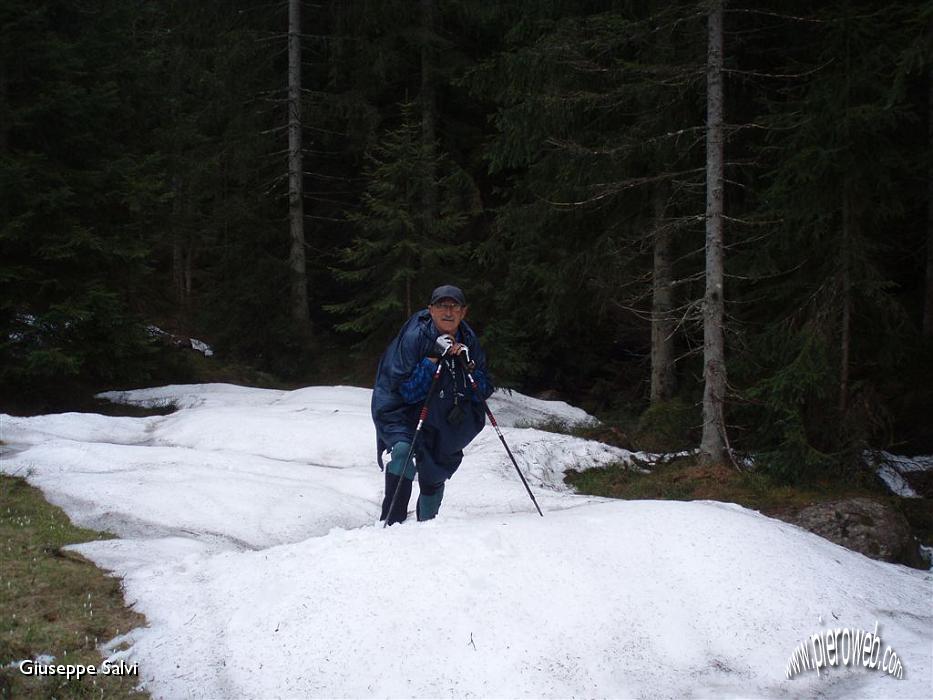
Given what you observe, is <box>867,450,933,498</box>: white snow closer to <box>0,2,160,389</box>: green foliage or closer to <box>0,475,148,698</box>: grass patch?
<box>0,475,148,698</box>: grass patch

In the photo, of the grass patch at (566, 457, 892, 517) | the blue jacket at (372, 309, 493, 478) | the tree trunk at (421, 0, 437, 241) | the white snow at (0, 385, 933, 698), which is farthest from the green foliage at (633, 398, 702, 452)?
the tree trunk at (421, 0, 437, 241)

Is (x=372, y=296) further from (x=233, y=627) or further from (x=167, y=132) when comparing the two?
(x=233, y=627)

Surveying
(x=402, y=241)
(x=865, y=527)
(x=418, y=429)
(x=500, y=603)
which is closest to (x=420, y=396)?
(x=418, y=429)

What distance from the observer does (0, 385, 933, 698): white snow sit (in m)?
3.81

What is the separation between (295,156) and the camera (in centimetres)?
1941

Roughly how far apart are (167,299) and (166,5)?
9225mm

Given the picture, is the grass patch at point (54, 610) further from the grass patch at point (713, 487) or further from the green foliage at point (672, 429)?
the green foliage at point (672, 429)

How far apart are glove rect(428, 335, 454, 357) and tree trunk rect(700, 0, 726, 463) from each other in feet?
13.4

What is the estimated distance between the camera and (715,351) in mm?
8562

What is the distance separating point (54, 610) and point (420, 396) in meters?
2.93

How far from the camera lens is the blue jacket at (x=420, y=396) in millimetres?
5852

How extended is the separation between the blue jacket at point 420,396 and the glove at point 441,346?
40 millimetres

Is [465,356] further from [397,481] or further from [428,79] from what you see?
[428,79]

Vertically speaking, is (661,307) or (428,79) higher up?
(428,79)
